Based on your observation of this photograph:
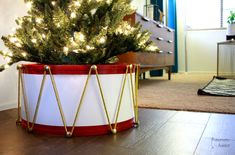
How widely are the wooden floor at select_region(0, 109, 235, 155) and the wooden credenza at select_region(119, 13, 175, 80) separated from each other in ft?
2.97

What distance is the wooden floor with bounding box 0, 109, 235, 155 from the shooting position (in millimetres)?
776

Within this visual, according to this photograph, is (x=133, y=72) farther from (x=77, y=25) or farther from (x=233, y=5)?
(x=233, y=5)

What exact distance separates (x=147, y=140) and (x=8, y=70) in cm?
96

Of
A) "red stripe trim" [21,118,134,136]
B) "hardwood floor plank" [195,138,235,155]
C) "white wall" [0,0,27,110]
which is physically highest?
"white wall" [0,0,27,110]

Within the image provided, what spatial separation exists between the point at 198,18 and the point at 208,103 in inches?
146

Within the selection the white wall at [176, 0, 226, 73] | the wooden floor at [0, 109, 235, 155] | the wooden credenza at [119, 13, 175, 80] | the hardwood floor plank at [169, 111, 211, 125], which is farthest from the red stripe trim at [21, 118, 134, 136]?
the white wall at [176, 0, 226, 73]

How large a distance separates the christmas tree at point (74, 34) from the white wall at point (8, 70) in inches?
16.0

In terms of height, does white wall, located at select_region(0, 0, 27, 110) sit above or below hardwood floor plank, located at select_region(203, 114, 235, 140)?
above

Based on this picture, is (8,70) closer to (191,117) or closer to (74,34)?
(74,34)

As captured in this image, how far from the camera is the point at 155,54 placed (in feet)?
8.86

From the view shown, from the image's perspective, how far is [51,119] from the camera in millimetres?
974

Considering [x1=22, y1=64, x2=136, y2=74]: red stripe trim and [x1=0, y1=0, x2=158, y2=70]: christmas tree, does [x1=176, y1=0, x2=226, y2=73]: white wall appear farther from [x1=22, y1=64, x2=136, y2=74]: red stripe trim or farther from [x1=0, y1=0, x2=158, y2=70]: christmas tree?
[x1=22, y1=64, x2=136, y2=74]: red stripe trim

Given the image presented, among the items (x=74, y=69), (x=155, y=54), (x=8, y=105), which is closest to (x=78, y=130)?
(x=74, y=69)

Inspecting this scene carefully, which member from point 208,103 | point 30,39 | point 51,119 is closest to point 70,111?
point 51,119
